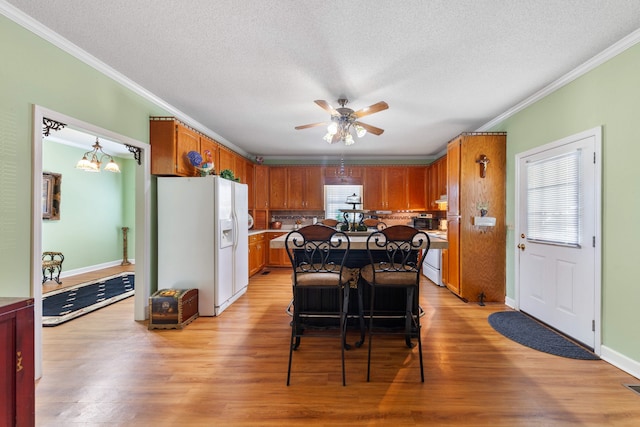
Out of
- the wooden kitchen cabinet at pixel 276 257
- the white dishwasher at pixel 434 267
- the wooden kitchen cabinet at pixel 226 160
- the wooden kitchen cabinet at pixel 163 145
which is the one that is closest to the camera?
the wooden kitchen cabinet at pixel 163 145

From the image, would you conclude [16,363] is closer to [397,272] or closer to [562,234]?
[397,272]

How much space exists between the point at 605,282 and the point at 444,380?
5.67 feet

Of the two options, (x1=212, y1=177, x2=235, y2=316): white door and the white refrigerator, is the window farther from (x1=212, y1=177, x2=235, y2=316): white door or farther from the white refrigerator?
the white refrigerator

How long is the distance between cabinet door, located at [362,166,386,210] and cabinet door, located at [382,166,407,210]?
4.6 inches

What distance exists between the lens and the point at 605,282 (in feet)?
7.82

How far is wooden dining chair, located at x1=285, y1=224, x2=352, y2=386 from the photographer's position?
2102 mm

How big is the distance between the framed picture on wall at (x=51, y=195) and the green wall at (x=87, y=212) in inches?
4.8

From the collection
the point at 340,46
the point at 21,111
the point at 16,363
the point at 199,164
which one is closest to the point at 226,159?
the point at 199,164

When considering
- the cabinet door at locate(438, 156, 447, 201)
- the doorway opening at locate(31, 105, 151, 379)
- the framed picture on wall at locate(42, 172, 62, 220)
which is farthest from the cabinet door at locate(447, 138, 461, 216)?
the framed picture on wall at locate(42, 172, 62, 220)

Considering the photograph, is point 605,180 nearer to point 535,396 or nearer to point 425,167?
point 535,396

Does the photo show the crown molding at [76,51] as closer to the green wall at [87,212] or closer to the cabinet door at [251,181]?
the cabinet door at [251,181]

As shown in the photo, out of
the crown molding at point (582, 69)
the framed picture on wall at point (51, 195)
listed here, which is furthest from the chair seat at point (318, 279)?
the framed picture on wall at point (51, 195)

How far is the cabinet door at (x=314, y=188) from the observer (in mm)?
6441

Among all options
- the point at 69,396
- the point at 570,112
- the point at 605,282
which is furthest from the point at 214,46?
the point at 605,282
